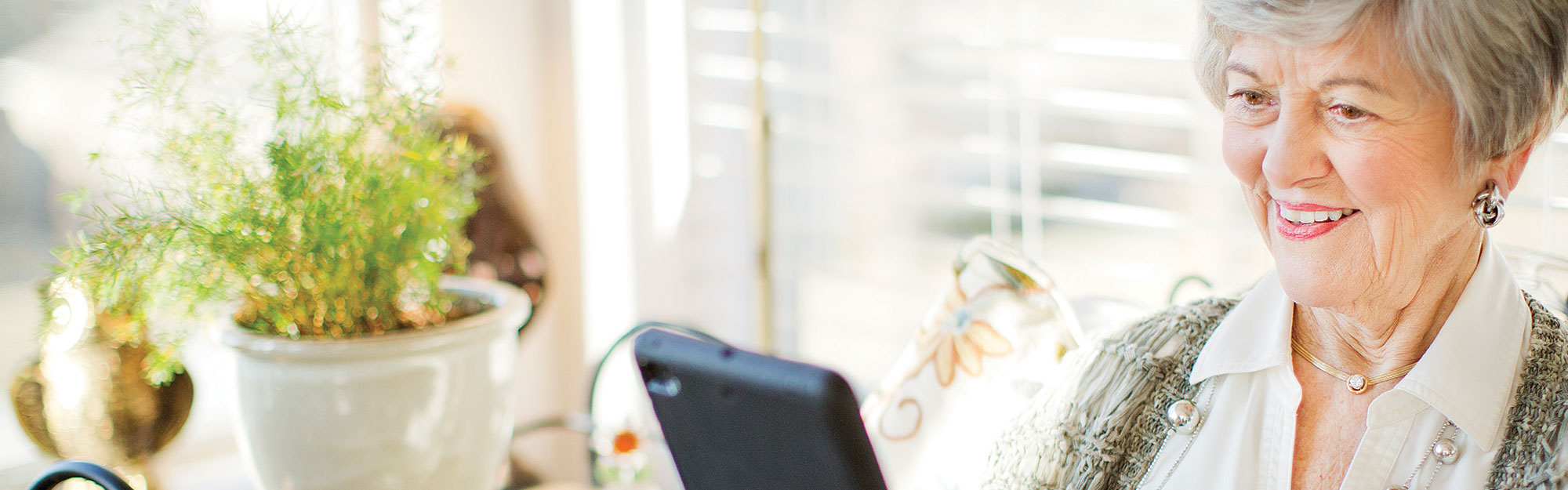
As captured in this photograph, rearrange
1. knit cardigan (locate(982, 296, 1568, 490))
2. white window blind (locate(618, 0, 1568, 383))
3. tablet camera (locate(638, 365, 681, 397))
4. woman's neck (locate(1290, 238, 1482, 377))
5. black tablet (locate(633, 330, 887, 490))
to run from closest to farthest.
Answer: black tablet (locate(633, 330, 887, 490)), tablet camera (locate(638, 365, 681, 397)), woman's neck (locate(1290, 238, 1482, 377)), knit cardigan (locate(982, 296, 1568, 490)), white window blind (locate(618, 0, 1568, 383))

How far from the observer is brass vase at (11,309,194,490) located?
1.31 m

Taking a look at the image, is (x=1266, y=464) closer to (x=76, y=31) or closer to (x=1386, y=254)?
(x=1386, y=254)

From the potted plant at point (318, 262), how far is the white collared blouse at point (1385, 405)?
739 millimetres

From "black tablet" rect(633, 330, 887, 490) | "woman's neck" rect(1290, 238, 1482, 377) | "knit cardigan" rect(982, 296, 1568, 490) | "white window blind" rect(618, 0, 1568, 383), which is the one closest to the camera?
"black tablet" rect(633, 330, 887, 490)

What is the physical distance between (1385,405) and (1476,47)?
0.31 m

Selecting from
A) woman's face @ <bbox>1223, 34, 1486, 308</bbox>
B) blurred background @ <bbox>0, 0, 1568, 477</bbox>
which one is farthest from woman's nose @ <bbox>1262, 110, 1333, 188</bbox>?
blurred background @ <bbox>0, 0, 1568, 477</bbox>

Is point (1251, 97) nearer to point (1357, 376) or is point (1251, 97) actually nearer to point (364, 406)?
point (1357, 376)

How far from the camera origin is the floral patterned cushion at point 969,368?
1295mm

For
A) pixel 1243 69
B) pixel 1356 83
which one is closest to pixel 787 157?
pixel 1243 69

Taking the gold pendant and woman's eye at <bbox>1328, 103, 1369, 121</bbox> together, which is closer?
woman's eye at <bbox>1328, 103, 1369, 121</bbox>

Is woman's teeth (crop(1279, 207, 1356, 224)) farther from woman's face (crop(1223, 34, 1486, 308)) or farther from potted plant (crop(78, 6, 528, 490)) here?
potted plant (crop(78, 6, 528, 490))

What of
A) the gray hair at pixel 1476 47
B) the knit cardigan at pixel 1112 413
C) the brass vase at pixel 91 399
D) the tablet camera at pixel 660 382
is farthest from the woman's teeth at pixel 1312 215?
the brass vase at pixel 91 399

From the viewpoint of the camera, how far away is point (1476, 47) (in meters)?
0.90

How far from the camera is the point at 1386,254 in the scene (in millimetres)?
981
